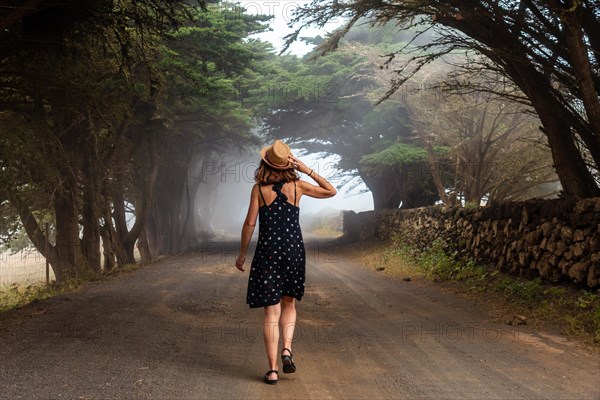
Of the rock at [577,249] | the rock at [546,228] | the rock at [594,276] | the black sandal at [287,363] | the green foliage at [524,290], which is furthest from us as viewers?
the rock at [546,228]

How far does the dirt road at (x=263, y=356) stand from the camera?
4.90 metres

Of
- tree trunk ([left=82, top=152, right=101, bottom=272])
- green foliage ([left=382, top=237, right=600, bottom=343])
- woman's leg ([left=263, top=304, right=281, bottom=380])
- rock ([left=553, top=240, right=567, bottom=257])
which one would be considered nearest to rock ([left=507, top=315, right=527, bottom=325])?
green foliage ([left=382, top=237, right=600, bottom=343])

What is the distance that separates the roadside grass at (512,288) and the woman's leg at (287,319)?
12.3 feet

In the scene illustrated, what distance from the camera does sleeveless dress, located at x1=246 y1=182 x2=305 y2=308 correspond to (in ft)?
16.8

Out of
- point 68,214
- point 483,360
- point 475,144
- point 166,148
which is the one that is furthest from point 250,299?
point 166,148

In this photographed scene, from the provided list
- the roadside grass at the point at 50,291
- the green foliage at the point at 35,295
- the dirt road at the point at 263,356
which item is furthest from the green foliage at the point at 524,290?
the green foliage at the point at 35,295

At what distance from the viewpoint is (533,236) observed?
35.1ft

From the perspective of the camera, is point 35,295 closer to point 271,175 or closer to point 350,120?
point 271,175

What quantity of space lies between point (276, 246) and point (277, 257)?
0.31 ft

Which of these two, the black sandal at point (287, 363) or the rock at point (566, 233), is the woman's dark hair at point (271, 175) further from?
the rock at point (566, 233)

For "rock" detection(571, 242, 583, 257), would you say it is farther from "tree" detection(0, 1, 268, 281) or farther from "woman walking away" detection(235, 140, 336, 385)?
"tree" detection(0, 1, 268, 281)

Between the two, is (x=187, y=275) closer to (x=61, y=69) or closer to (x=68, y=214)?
(x=68, y=214)

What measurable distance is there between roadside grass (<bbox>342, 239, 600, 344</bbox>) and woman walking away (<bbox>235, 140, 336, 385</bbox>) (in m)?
3.84

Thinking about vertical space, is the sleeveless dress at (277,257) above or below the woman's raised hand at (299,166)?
below
